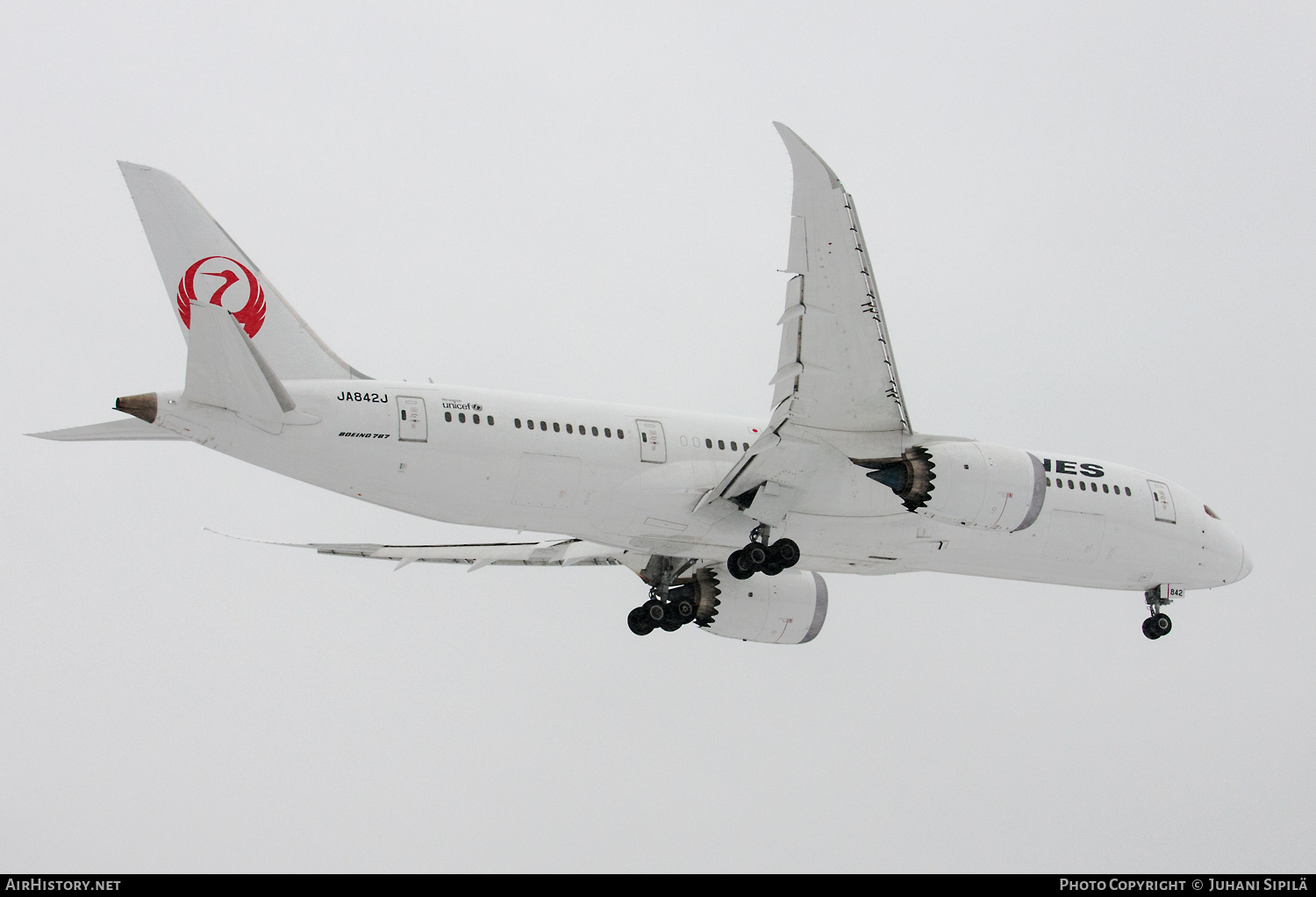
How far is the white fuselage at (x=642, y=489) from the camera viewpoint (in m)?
18.6

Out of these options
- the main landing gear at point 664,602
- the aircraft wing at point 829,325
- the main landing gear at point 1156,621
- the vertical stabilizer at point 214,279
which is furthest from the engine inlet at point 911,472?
the vertical stabilizer at point 214,279

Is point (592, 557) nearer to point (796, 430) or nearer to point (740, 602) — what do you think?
point (740, 602)

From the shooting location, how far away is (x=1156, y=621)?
Answer: 83.5 ft

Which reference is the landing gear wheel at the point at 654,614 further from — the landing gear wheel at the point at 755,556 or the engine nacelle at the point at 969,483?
the engine nacelle at the point at 969,483

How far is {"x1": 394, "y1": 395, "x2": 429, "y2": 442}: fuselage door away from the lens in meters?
18.8

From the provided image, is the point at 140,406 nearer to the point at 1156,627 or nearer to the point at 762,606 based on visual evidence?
the point at 762,606

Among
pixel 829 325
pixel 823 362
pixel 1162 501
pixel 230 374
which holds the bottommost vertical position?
pixel 230 374

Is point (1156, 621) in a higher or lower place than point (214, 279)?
lower

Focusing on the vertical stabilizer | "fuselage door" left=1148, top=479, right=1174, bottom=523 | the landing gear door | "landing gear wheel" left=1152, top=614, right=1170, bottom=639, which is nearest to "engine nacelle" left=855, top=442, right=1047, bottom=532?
the landing gear door

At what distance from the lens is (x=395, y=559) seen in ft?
82.4

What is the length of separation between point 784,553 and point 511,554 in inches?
268

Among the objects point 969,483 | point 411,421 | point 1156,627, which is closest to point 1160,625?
point 1156,627

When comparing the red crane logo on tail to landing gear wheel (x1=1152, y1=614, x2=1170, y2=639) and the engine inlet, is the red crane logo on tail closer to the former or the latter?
the engine inlet
